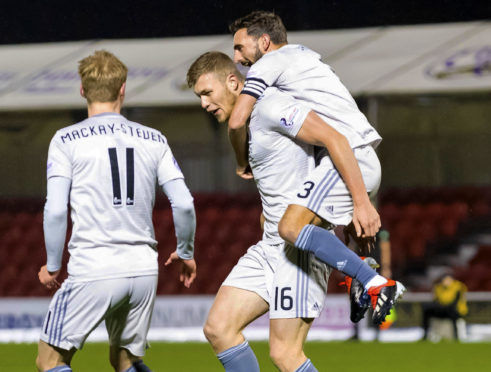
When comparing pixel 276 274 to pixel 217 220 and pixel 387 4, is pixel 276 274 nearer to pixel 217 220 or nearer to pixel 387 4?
pixel 217 220

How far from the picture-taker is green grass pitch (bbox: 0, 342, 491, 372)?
672 centimetres

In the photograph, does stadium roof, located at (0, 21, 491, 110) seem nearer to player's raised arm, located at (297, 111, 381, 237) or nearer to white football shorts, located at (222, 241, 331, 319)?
white football shorts, located at (222, 241, 331, 319)

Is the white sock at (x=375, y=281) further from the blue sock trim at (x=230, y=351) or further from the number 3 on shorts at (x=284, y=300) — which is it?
the blue sock trim at (x=230, y=351)

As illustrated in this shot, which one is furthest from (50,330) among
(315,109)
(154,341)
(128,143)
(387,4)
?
(387,4)

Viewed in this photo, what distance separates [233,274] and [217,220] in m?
10.4

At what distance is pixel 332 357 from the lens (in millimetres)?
7699

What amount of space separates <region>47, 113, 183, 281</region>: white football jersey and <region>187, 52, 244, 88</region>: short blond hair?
0.52 metres

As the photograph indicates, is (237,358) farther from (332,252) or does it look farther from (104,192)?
(104,192)

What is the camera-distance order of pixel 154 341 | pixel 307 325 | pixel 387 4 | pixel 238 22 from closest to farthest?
pixel 307 325 < pixel 238 22 < pixel 154 341 < pixel 387 4

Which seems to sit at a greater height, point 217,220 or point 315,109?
point 315,109

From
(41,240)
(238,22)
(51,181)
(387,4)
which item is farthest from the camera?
(387,4)

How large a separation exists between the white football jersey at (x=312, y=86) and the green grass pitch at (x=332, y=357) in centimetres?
347

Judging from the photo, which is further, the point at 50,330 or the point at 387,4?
the point at 387,4

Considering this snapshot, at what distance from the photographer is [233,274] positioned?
3396 millimetres
